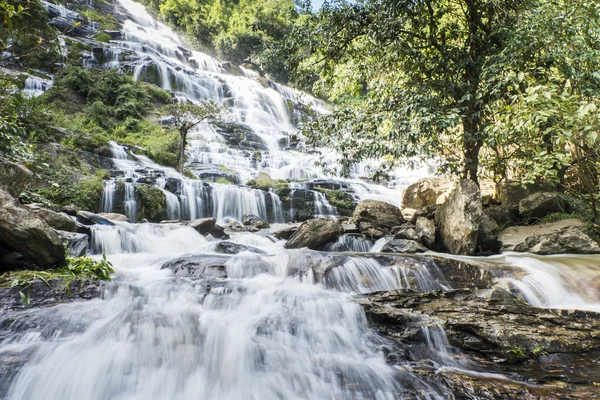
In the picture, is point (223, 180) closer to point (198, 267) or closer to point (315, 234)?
point (315, 234)

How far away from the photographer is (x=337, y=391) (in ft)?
8.97

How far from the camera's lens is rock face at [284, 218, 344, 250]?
747cm

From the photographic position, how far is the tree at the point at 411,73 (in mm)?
6781

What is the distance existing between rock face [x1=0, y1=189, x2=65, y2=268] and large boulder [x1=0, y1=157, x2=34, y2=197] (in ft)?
2.25

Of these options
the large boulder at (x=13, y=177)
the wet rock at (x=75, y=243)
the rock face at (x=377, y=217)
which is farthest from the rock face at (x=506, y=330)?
the large boulder at (x=13, y=177)

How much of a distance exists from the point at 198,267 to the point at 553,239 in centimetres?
692

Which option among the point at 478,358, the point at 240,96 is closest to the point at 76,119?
the point at 240,96

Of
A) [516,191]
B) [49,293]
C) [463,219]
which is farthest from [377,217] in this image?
[49,293]

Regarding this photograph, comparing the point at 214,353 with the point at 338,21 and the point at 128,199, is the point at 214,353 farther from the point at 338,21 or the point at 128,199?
the point at 128,199

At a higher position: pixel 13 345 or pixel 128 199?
pixel 128 199

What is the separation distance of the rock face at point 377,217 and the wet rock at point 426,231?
0.97 metres

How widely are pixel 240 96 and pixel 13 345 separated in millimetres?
26191

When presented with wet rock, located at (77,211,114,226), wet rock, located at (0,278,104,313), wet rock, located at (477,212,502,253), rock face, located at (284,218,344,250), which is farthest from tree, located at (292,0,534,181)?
wet rock, located at (0,278,104,313)

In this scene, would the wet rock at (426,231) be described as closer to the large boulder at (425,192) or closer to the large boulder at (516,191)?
the large boulder at (516,191)
